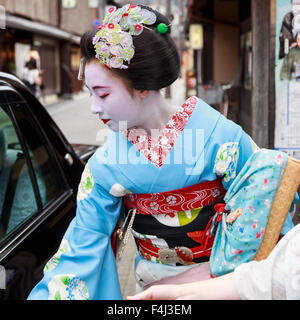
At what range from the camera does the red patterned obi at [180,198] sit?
155cm

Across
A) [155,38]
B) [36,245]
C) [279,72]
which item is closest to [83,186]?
[36,245]

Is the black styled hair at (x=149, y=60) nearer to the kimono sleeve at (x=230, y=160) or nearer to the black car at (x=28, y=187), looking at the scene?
the kimono sleeve at (x=230, y=160)

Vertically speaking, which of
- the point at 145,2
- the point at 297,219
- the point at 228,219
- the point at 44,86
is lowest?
the point at 297,219

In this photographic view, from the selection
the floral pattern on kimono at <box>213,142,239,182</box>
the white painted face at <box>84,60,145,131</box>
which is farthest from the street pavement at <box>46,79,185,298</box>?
the floral pattern on kimono at <box>213,142,239,182</box>

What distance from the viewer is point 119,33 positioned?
1.48 metres

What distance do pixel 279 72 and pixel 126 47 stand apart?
91.2 inches

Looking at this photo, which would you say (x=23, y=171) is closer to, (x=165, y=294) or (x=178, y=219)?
(x=178, y=219)

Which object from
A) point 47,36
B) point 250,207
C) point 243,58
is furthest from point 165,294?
point 47,36

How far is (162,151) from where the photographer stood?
1.56m

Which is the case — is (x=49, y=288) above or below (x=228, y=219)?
below

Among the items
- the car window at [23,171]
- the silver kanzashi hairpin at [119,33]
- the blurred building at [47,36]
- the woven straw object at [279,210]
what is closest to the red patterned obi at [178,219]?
the woven straw object at [279,210]

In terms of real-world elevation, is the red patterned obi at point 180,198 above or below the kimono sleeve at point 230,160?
below
